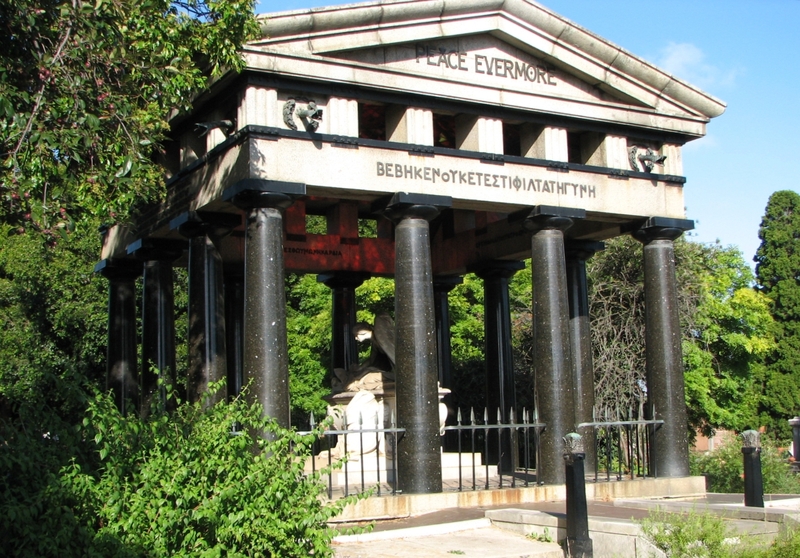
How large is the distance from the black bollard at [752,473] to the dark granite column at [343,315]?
30.5 ft

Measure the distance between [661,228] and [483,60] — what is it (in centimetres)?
482

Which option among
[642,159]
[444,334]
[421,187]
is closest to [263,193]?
[421,187]

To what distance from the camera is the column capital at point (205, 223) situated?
1775cm

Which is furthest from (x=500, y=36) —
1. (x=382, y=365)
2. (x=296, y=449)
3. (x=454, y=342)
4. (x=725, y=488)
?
(x=454, y=342)

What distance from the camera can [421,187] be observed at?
17031 mm

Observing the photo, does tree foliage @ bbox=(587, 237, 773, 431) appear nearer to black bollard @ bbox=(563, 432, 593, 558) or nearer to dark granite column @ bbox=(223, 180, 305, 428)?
dark granite column @ bbox=(223, 180, 305, 428)

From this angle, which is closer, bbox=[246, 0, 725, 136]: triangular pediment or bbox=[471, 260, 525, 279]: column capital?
bbox=[246, 0, 725, 136]: triangular pediment

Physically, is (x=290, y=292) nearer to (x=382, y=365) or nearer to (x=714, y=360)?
(x=714, y=360)

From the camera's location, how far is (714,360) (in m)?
35.8

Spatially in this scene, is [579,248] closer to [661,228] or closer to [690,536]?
[661,228]

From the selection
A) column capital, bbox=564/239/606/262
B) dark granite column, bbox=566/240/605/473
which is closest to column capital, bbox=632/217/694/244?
column capital, bbox=564/239/606/262

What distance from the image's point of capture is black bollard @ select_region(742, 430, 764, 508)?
15.6 meters

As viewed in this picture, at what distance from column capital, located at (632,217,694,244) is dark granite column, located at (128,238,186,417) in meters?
9.22

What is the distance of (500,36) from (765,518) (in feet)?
31.5
